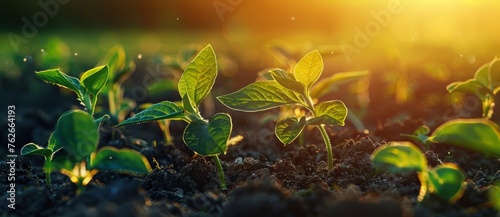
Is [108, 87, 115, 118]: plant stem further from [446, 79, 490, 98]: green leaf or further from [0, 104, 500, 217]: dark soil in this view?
[446, 79, 490, 98]: green leaf

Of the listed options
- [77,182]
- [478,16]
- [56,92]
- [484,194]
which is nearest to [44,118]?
[56,92]

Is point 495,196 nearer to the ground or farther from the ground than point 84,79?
nearer to the ground

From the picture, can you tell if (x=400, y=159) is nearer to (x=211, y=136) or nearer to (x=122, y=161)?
(x=211, y=136)

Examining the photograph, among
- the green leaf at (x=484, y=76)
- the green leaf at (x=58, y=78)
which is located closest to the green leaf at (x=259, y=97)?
the green leaf at (x=58, y=78)

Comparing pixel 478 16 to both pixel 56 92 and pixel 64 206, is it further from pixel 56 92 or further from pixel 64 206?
pixel 64 206

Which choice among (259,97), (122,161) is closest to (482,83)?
(259,97)

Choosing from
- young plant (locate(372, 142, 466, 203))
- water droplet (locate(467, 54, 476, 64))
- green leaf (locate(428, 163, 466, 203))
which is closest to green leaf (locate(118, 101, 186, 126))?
young plant (locate(372, 142, 466, 203))
